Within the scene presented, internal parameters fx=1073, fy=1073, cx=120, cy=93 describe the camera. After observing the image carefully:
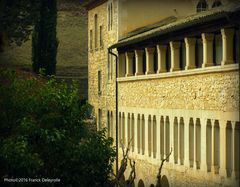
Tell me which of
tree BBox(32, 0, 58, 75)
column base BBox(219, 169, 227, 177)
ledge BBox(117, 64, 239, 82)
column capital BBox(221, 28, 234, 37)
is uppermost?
tree BBox(32, 0, 58, 75)

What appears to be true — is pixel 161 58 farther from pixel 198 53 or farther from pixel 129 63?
pixel 129 63

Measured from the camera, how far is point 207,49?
31656 mm

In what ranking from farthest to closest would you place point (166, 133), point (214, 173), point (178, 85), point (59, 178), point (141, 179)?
point (141, 179)
point (166, 133)
point (178, 85)
point (59, 178)
point (214, 173)

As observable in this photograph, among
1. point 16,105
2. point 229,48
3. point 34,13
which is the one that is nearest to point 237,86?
point 229,48

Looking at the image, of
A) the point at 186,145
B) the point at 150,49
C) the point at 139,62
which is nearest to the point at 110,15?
the point at 139,62

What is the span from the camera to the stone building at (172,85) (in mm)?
29125

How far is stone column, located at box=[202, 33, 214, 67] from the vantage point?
31356 mm

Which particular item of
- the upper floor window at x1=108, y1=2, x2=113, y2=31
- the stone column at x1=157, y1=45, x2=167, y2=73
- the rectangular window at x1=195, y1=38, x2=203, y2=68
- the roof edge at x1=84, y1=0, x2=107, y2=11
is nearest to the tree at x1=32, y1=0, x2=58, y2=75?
the roof edge at x1=84, y1=0, x2=107, y2=11

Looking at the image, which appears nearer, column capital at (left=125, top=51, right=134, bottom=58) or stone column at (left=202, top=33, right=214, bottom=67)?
stone column at (left=202, top=33, right=214, bottom=67)

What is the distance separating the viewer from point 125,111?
1805 inches

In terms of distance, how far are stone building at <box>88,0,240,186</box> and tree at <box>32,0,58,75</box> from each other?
4867 millimetres

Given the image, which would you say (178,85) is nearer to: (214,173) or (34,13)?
(214,173)

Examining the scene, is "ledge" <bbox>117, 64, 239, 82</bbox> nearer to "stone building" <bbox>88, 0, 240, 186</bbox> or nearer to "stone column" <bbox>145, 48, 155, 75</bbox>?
"stone building" <bbox>88, 0, 240, 186</bbox>

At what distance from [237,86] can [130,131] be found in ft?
56.7
